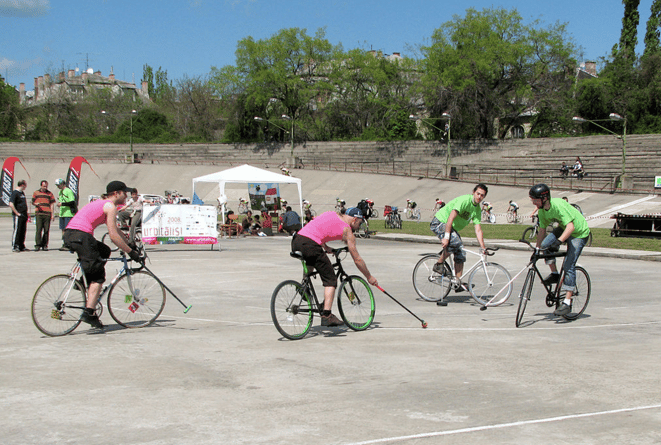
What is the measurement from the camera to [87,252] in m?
7.70

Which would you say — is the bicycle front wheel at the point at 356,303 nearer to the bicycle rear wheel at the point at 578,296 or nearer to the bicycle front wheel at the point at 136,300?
the bicycle front wheel at the point at 136,300

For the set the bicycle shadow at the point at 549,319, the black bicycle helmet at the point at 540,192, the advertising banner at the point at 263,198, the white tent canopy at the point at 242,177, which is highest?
the white tent canopy at the point at 242,177

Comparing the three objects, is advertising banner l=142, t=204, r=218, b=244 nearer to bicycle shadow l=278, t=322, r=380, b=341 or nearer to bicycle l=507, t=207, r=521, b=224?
bicycle shadow l=278, t=322, r=380, b=341

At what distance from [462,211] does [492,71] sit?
58427 millimetres

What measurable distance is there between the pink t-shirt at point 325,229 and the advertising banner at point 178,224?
38.1 feet

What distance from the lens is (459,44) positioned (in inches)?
2640

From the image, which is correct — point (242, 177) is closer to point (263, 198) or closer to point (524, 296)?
point (263, 198)

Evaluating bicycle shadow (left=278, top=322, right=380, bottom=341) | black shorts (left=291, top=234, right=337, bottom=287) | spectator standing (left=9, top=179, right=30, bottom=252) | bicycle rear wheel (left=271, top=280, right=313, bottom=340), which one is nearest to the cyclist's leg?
bicycle shadow (left=278, top=322, right=380, bottom=341)

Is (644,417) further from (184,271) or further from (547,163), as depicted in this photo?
(547,163)

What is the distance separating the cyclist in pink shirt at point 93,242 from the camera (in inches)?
303

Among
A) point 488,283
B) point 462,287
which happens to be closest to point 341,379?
point 488,283

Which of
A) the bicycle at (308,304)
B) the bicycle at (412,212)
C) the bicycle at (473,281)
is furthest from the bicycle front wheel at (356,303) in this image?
the bicycle at (412,212)

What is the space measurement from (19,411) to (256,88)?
74.4 meters

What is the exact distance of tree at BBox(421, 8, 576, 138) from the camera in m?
64.7
